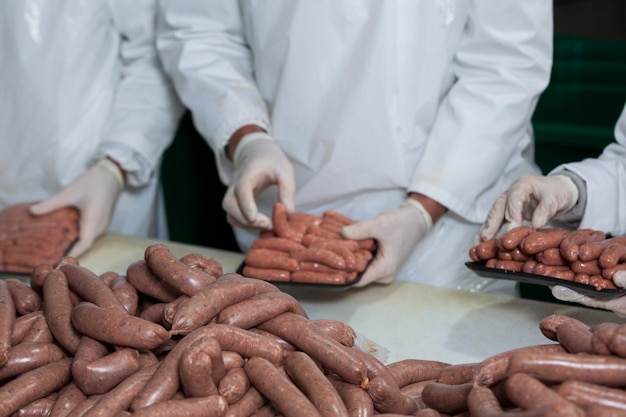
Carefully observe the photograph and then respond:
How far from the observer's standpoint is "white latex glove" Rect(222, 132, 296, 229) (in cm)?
309

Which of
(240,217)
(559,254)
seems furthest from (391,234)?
(559,254)

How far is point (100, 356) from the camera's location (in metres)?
1.82

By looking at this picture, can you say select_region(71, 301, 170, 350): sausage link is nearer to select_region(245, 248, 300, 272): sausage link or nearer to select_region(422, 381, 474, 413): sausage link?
select_region(422, 381, 474, 413): sausage link

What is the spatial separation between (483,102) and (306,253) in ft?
3.40

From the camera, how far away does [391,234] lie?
302 centimetres

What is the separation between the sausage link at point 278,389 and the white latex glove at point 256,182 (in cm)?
138

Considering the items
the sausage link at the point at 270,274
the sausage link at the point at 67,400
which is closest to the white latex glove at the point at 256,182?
the sausage link at the point at 270,274

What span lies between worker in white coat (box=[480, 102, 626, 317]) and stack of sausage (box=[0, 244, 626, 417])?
0.90m

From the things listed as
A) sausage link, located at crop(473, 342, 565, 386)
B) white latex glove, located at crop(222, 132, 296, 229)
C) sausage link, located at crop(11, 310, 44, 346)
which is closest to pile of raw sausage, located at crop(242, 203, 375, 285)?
white latex glove, located at crop(222, 132, 296, 229)

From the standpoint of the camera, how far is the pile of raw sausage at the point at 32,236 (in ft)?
10.5

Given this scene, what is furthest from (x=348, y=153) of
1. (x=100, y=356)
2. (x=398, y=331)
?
(x=100, y=356)

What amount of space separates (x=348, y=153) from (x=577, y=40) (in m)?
1.78

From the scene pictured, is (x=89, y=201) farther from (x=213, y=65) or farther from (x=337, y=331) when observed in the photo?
(x=337, y=331)

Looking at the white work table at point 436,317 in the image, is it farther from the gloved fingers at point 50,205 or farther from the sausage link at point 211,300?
the gloved fingers at point 50,205
